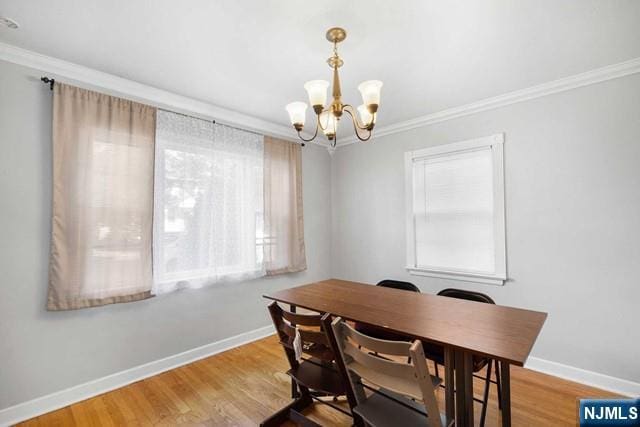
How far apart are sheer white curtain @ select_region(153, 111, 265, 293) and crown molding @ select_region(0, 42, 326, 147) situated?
0.35 ft

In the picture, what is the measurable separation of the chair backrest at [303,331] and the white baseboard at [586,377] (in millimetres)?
2180

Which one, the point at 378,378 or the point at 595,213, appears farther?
the point at 595,213

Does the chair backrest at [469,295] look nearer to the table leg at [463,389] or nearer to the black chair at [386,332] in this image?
the black chair at [386,332]

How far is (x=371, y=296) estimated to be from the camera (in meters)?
2.06

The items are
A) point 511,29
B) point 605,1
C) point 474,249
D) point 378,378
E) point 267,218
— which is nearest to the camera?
point 378,378

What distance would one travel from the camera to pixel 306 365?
77.7 inches

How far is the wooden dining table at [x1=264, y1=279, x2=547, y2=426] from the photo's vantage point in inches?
48.6

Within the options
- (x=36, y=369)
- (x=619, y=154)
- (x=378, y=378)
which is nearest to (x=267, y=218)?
(x=36, y=369)

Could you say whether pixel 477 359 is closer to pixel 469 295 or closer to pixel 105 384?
pixel 469 295

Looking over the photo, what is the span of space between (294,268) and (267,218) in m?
0.76

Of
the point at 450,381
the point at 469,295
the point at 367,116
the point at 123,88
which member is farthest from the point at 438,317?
the point at 123,88

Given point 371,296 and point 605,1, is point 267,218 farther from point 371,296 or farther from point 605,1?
point 605,1

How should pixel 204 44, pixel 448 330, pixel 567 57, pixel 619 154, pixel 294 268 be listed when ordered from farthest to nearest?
pixel 294 268 → pixel 619 154 → pixel 567 57 → pixel 204 44 → pixel 448 330

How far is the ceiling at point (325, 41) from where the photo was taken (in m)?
1.67
